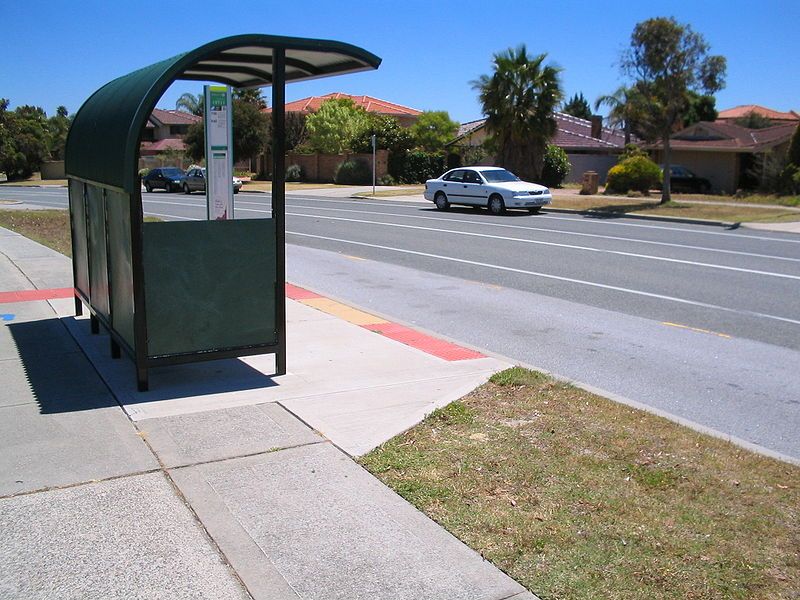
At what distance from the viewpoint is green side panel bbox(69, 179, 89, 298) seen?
839 cm

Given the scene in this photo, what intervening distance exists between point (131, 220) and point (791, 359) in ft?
21.9

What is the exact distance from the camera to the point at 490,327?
977cm

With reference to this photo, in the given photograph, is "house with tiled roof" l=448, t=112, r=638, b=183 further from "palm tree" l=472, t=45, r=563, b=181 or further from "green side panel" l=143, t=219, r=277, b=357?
"green side panel" l=143, t=219, r=277, b=357

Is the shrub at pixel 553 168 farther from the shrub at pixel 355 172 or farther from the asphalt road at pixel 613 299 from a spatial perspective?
the asphalt road at pixel 613 299

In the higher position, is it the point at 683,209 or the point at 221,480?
the point at 683,209

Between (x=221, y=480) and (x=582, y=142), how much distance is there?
51.0 metres

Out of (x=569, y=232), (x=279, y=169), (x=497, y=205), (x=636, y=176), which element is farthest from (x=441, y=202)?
(x=279, y=169)

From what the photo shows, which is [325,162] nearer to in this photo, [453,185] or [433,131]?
[433,131]

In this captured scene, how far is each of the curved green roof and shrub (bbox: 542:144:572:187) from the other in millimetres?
35534

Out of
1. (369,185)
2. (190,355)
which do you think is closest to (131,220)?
(190,355)

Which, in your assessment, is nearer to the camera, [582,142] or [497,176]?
[497,176]

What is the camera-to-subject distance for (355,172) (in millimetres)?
49406

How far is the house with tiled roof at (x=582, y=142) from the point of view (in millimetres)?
48562

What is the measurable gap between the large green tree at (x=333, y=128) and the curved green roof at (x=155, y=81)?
45423 mm
